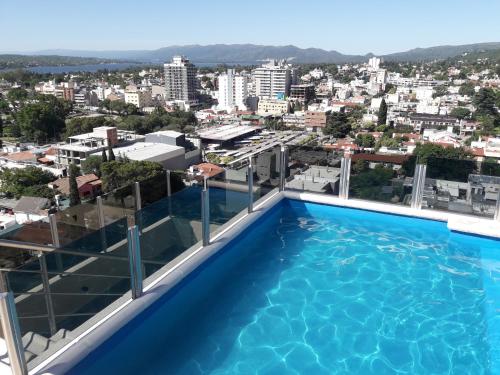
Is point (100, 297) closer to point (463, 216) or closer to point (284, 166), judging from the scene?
point (284, 166)

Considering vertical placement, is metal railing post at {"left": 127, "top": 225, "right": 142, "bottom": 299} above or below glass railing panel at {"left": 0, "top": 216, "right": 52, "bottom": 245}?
below

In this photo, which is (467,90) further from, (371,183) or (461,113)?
(371,183)

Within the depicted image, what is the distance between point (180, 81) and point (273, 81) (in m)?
22.0

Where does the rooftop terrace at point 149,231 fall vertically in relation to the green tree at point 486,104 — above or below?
above

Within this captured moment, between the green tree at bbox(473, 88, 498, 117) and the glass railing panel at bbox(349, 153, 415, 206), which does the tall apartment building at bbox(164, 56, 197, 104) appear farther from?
the glass railing panel at bbox(349, 153, 415, 206)

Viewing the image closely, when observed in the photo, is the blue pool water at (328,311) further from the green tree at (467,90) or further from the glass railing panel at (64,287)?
the green tree at (467,90)

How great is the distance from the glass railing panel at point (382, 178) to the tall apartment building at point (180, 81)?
80.3 meters

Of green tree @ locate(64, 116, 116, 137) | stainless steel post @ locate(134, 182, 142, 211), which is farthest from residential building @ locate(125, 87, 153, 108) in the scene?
stainless steel post @ locate(134, 182, 142, 211)

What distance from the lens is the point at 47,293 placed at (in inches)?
102

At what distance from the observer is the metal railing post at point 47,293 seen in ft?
8.24

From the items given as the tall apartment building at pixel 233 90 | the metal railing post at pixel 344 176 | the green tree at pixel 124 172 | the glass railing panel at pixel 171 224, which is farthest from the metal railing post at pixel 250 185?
the tall apartment building at pixel 233 90

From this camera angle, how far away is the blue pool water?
128 inches

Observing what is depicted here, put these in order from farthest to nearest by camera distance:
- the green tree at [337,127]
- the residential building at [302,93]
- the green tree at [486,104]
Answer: the residential building at [302,93], the green tree at [486,104], the green tree at [337,127]

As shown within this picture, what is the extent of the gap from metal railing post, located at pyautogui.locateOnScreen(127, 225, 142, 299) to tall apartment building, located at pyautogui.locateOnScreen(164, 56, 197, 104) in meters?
82.8
